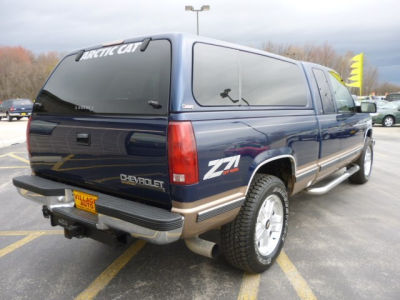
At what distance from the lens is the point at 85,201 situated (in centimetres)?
245

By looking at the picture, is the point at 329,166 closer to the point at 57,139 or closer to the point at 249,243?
the point at 249,243

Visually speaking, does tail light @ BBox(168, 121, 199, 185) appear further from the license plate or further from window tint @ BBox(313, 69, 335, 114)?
window tint @ BBox(313, 69, 335, 114)

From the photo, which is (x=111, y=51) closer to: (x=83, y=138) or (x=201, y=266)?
(x=83, y=138)

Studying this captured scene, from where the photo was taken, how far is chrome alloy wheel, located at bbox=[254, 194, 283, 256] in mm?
2814

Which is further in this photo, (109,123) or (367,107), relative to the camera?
(367,107)

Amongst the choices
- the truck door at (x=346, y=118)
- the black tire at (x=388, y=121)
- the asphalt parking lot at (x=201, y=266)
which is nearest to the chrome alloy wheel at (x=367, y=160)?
the truck door at (x=346, y=118)

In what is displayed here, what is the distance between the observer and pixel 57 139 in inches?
105

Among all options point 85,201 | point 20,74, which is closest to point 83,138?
point 85,201

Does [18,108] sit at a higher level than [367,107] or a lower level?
lower

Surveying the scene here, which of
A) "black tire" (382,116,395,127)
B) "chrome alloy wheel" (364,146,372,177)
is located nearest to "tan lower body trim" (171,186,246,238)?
"chrome alloy wheel" (364,146,372,177)

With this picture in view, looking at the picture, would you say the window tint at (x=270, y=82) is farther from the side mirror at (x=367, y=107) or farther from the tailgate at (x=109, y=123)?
the side mirror at (x=367, y=107)

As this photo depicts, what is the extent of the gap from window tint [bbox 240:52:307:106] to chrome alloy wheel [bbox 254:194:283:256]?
926mm

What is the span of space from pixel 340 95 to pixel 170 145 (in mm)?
3406

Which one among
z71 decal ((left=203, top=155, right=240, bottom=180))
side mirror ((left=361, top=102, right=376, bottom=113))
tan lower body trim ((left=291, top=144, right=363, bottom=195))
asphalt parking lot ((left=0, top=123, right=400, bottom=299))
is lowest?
asphalt parking lot ((left=0, top=123, right=400, bottom=299))
